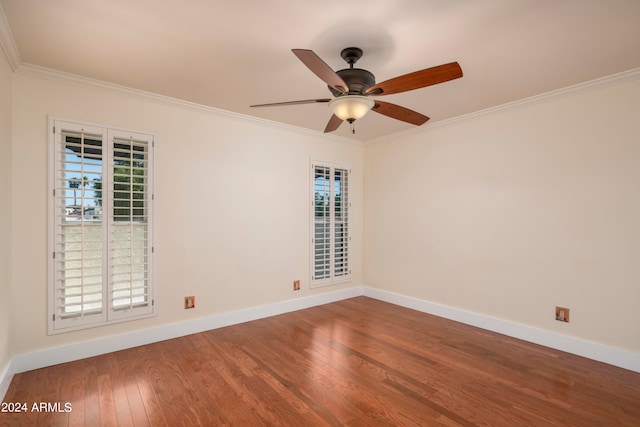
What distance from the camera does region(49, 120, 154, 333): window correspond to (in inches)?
105

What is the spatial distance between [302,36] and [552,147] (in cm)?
267

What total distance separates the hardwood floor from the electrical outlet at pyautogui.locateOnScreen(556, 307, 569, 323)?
32cm

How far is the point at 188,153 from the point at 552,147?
3743mm

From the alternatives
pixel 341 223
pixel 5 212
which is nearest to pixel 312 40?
pixel 5 212

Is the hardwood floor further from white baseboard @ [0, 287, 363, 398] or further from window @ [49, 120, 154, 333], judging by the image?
window @ [49, 120, 154, 333]

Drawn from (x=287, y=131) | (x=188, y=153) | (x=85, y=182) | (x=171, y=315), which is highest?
(x=287, y=131)

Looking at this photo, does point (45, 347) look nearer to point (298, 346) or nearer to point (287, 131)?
point (298, 346)

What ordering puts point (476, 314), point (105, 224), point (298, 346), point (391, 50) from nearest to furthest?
1. point (391, 50)
2. point (105, 224)
3. point (298, 346)
4. point (476, 314)

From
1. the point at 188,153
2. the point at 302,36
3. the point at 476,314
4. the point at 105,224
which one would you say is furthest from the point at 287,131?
the point at 476,314

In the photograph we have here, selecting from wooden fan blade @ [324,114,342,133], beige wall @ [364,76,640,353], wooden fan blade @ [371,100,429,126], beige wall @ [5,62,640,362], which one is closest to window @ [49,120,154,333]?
beige wall @ [5,62,640,362]

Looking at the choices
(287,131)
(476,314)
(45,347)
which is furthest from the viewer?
(287,131)

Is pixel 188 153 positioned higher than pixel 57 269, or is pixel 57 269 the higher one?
pixel 188 153

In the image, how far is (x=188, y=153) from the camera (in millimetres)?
3354

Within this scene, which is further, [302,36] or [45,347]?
[45,347]
